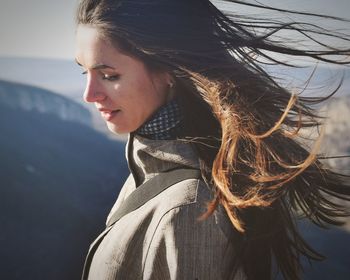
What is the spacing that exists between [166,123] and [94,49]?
0.33 m

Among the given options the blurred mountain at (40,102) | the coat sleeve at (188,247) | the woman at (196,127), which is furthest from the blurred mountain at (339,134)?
the blurred mountain at (40,102)

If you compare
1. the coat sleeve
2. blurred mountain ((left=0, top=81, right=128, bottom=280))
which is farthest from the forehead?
blurred mountain ((left=0, top=81, right=128, bottom=280))

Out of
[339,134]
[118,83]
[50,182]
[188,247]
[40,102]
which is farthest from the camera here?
[40,102]

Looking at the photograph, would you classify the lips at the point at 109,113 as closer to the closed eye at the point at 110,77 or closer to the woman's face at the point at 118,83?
the woman's face at the point at 118,83

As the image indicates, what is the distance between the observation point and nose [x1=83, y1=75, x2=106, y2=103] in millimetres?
1072

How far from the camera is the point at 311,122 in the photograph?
4.09 feet

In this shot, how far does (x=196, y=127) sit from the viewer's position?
110 cm

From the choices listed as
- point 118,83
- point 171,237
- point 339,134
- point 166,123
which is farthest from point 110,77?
point 339,134

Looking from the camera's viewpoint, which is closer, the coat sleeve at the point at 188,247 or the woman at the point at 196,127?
the coat sleeve at the point at 188,247

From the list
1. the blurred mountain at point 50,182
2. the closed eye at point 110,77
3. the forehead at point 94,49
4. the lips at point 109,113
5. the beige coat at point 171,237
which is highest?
the forehead at point 94,49

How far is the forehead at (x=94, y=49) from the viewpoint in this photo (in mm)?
1031

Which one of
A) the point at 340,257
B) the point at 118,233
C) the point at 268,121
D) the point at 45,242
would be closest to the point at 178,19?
the point at 268,121

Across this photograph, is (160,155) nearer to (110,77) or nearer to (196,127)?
(196,127)

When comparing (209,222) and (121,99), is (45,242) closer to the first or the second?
(121,99)
